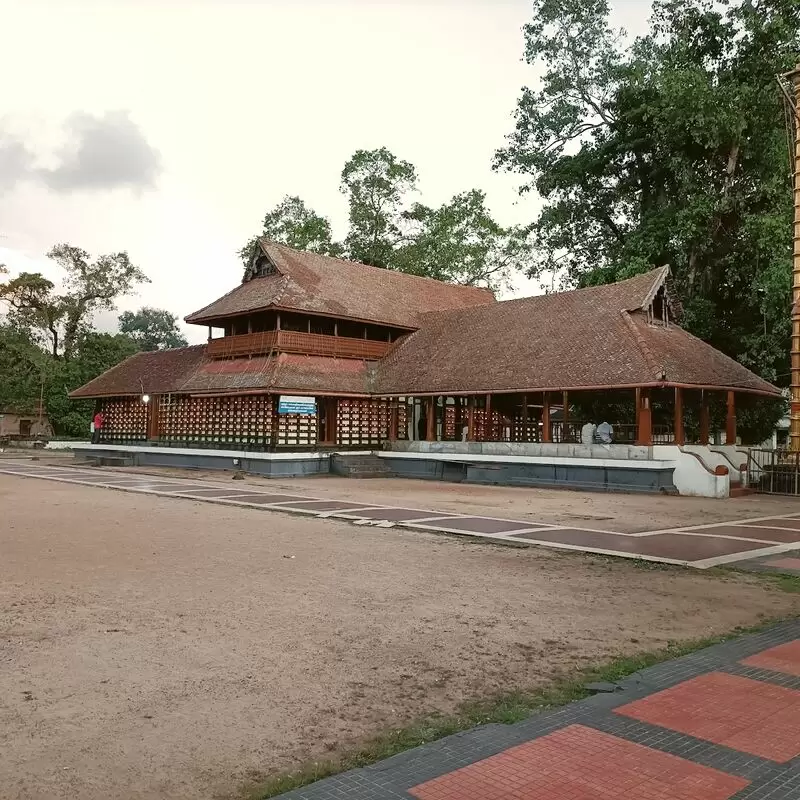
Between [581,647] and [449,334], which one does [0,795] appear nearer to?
[581,647]

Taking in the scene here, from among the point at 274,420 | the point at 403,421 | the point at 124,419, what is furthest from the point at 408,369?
the point at 124,419

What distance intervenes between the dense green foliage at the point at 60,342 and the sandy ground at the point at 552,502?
26.0 meters

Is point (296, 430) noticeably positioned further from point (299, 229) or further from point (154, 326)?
point (154, 326)

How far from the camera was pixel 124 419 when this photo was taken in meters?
35.3

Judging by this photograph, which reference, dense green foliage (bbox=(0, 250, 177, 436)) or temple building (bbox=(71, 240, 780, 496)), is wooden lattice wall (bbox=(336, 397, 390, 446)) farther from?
dense green foliage (bbox=(0, 250, 177, 436))

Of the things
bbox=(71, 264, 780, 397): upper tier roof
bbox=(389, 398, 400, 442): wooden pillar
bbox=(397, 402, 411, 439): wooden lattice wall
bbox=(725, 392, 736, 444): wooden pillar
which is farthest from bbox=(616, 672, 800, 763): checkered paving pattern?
bbox=(397, 402, 411, 439): wooden lattice wall

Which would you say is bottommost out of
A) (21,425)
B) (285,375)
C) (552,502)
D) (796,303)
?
(552,502)

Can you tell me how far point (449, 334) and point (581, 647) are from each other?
24.6 meters

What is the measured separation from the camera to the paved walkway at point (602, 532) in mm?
10062

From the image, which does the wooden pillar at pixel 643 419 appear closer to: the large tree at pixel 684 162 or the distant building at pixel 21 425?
the large tree at pixel 684 162

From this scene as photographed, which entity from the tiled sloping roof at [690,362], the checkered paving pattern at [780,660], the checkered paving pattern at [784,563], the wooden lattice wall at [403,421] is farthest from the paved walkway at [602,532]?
the wooden lattice wall at [403,421]

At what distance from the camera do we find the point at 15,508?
48.5 feet

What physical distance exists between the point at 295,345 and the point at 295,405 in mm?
3000

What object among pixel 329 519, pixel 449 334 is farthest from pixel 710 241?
pixel 329 519
